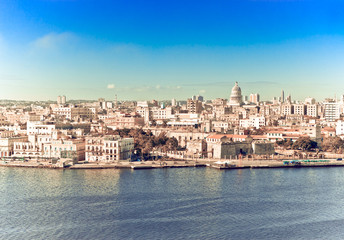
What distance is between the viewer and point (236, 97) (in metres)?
60.3

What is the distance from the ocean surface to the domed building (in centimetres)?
3942

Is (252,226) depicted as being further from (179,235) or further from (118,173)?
(118,173)

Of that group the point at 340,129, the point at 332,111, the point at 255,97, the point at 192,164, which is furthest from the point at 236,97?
the point at 192,164

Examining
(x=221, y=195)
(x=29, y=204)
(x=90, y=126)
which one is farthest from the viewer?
(x=90, y=126)

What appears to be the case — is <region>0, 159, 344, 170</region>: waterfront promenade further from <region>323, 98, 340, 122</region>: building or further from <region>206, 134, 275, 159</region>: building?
<region>323, 98, 340, 122</region>: building

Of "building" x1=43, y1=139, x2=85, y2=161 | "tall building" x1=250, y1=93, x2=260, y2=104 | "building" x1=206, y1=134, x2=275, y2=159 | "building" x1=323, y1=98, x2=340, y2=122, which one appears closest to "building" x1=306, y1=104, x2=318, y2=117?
"building" x1=323, y1=98, x2=340, y2=122

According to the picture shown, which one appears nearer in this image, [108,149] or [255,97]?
[108,149]

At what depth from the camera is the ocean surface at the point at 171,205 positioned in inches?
471

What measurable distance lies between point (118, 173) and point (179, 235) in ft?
30.2

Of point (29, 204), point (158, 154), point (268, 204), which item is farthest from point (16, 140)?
point (268, 204)

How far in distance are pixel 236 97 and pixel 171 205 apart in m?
47.0

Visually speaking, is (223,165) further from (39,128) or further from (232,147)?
(39,128)

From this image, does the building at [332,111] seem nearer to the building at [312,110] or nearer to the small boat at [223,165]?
the building at [312,110]

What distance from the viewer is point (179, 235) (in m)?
11.6
